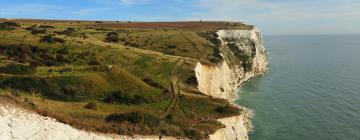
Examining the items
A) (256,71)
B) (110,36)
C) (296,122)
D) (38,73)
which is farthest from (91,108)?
(256,71)

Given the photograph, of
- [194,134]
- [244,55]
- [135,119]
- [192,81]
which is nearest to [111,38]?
[192,81]

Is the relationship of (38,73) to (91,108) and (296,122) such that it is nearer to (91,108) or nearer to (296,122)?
(91,108)

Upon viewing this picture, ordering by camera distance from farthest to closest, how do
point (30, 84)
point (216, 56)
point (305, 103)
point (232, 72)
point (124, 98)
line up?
point (232, 72) → point (216, 56) → point (305, 103) → point (124, 98) → point (30, 84)

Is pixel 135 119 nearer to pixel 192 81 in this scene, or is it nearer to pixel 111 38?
pixel 192 81

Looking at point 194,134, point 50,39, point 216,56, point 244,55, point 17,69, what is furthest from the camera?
point 244,55

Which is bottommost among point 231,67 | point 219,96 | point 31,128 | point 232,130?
point 219,96

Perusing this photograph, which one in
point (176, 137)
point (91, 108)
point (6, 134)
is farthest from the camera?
point (91, 108)

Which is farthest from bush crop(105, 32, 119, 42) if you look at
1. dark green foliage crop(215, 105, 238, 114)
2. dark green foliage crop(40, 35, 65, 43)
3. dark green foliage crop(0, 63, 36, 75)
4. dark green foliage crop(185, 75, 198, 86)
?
dark green foliage crop(215, 105, 238, 114)
